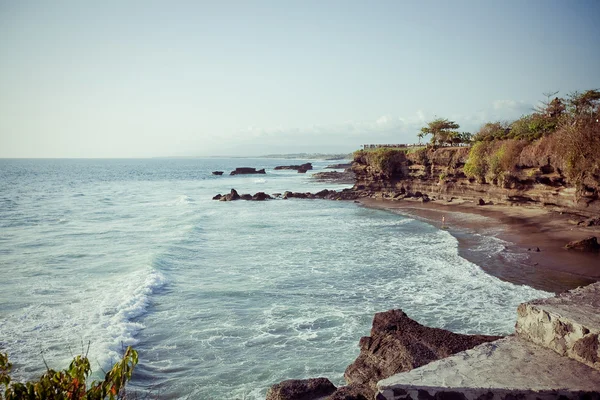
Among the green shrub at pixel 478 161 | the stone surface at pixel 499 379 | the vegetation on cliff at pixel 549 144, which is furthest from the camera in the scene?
the green shrub at pixel 478 161

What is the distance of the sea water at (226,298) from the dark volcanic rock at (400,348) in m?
1.29

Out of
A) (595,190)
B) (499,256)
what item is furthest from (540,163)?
(499,256)

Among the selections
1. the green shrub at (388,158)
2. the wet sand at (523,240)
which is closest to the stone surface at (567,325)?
the wet sand at (523,240)

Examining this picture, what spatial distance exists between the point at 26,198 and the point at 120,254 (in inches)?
1319

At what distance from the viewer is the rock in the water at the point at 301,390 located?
5766mm

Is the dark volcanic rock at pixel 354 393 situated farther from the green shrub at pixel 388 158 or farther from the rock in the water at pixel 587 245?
the green shrub at pixel 388 158

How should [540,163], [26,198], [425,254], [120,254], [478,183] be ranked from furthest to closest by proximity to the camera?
[26,198]
[478,183]
[540,163]
[120,254]
[425,254]

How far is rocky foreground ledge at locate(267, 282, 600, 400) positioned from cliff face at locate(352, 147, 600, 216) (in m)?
19.2

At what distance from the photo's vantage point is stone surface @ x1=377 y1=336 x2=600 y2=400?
3945mm

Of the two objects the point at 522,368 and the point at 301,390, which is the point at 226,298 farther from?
the point at 522,368

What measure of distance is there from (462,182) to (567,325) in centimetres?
2938

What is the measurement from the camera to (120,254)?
722 inches

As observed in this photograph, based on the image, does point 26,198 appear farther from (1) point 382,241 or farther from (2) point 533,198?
(2) point 533,198

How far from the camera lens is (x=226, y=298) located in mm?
12281
